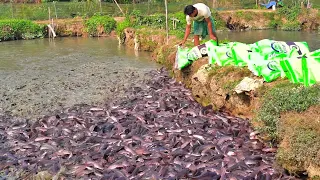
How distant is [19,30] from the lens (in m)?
32.8

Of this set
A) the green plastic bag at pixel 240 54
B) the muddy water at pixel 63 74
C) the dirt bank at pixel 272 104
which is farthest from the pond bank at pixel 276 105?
the muddy water at pixel 63 74

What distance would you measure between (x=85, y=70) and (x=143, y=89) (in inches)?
203

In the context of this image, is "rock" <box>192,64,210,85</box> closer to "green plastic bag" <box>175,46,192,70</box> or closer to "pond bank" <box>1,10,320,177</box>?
"pond bank" <box>1,10,320,177</box>

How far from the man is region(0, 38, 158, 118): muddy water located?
311 cm

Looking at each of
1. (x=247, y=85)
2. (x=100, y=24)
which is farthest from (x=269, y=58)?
(x=100, y=24)

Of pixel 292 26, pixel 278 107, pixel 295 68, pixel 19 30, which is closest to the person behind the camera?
pixel 278 107

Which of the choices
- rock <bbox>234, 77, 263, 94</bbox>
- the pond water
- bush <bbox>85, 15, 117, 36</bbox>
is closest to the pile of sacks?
rock <bbox>234, 77, 263, 94</bbox>

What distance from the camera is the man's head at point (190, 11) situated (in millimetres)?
11617

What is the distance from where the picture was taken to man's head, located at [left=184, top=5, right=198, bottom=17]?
1162cm

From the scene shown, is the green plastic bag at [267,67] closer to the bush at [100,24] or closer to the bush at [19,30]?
Answer: the bush at [100,24]

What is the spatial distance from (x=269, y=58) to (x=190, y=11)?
129 inches

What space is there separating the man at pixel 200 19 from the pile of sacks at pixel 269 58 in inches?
29.4

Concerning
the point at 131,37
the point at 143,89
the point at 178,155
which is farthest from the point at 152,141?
the point at 131,37

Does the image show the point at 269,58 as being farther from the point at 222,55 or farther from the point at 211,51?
the point at 211,51
